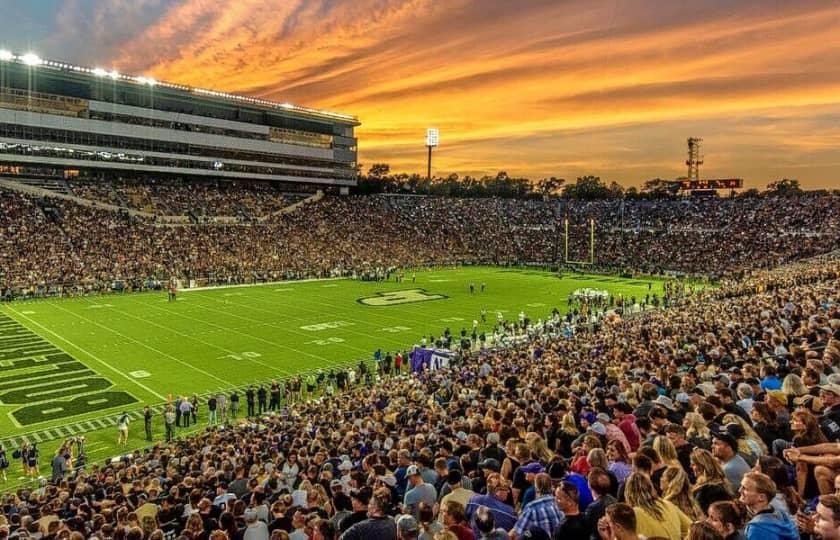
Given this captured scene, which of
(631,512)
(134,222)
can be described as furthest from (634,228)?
(631,512)

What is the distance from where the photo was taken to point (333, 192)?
92.6 m

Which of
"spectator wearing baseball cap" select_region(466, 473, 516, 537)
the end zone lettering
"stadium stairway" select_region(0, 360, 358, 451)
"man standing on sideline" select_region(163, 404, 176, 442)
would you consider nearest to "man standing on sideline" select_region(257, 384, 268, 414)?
"stadium stairway" select_region(0, 360, 358, 451)

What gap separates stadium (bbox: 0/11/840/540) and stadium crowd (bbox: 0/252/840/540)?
0.04 metres

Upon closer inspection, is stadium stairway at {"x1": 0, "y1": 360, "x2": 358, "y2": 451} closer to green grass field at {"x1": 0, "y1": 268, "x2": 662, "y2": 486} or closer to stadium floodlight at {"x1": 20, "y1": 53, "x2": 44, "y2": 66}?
green grass field at {"x1": 0, "y1": 268, "x2": 662, "y2": 486}

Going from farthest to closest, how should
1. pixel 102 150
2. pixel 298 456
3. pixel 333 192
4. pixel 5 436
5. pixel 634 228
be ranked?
pixel 333 192, pixel 634 228, pixel 102 150, pixel 5 436, pixel 298 456

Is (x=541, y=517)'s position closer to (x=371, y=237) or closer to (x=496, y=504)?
(x=496, y=504)

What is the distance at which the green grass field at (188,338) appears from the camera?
2105 cm

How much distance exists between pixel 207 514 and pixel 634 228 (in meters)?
83.1

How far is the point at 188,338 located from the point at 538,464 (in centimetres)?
2818

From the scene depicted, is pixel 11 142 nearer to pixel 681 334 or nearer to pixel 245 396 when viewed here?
pixel 245 396

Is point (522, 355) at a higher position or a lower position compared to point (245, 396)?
higher

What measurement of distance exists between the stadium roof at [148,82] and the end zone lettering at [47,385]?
138 feet

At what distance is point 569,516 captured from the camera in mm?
4539

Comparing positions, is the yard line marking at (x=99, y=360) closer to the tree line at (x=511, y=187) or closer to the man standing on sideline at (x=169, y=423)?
the man standing on sideline at (x=169, y=423)
